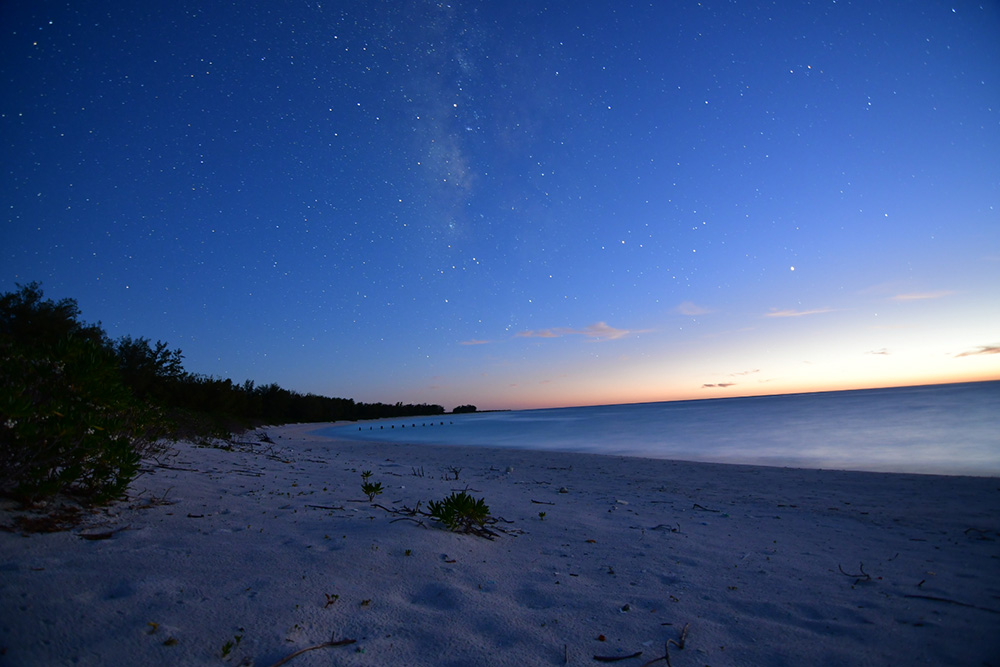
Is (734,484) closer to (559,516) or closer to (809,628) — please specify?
(559,516)

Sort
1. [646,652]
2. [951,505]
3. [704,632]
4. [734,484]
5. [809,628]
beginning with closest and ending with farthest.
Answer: [646,652], [704,632], [809,628], [951,505], [734,484]

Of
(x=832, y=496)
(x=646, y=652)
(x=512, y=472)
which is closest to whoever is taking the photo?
(x=646, y=652)

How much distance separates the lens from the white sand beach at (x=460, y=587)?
231cm

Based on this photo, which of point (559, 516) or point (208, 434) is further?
point (208, 434)

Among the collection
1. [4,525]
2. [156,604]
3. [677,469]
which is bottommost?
[677,469]

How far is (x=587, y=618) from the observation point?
294 cm

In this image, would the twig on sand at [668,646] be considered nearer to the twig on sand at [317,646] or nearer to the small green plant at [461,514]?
the twig on sand at [317,646]

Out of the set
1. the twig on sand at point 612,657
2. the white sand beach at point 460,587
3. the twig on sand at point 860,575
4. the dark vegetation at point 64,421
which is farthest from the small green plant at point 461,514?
the twig on sand at point 860,575

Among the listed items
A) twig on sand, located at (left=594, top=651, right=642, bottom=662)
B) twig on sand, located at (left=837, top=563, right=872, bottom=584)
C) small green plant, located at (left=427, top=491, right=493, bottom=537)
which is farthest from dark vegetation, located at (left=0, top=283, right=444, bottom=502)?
twig on sand, located at (left=837, top=563, right=872, bottom=584)

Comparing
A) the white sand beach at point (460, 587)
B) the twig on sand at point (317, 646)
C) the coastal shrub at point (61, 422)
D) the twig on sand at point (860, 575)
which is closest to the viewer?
the twig on sand at point (317, 646)

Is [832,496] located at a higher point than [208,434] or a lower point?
lower

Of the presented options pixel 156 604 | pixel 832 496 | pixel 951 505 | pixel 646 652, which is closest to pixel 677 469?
pixel 832 496

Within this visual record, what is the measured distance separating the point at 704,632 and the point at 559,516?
124 inches

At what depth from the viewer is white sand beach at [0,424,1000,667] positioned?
91.1 inches
